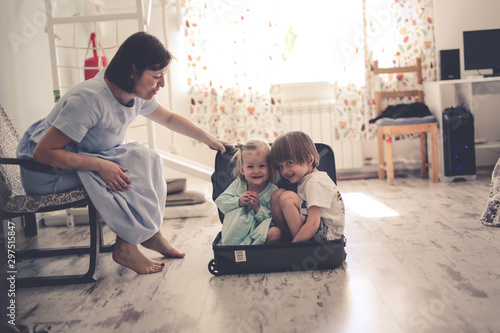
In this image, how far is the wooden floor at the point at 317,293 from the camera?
139 centimetres

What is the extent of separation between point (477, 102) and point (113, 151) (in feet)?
11.1

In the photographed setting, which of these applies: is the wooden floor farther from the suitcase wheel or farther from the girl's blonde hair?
the girl's blonde hair

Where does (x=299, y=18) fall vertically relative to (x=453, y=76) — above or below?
above

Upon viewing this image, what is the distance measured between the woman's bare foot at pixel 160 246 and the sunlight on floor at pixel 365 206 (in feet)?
3.80

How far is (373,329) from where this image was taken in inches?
51.7

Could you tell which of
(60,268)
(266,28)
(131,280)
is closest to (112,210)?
(131,280)

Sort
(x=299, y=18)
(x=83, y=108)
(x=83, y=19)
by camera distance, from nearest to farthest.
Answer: (x=83, y=108) < (x=83, y=19) < (x=299, y=18)

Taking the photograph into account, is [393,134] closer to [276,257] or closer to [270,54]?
[270,54]

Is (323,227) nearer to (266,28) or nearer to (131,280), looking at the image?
(131,280)

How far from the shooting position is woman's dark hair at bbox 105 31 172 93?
181 cm

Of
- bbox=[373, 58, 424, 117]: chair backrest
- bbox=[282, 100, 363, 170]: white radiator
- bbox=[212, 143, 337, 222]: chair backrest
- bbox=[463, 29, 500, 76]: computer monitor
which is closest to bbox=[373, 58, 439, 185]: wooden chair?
bbox=[373, 58, 424, 117]: chair backrest

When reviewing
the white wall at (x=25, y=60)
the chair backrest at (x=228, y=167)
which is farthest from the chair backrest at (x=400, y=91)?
the chair backrest at (x=228, y=167)

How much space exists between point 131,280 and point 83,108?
2.18ft

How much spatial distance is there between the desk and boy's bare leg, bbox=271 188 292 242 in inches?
90.2
